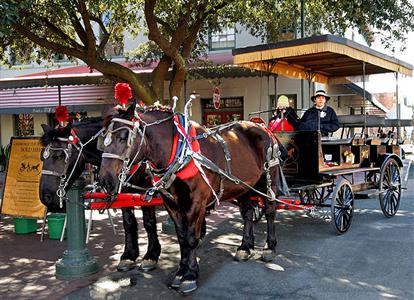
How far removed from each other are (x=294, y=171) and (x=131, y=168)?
3618mm

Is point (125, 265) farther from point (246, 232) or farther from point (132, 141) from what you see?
point (132, 141)

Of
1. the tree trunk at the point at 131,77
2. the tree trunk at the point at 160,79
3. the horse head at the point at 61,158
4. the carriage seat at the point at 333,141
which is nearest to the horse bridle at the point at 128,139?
the horse head at the point at 61,158

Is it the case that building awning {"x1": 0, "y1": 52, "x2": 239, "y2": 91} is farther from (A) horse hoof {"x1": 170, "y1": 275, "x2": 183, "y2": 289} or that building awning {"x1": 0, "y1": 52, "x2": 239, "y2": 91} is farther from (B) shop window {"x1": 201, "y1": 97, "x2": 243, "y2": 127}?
(A) horse hoof {"x1": 170, "y1": 275, "x2": 183, "y2": 289}

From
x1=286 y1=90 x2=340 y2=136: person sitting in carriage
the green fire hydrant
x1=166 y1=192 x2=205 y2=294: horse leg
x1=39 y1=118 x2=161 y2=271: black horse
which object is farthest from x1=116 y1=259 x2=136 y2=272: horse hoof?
x1=286 y1=90 x2=340 y2=136: person sitting in carriage

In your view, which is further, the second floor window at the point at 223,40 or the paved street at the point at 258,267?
the second floor window at the point at 223,40

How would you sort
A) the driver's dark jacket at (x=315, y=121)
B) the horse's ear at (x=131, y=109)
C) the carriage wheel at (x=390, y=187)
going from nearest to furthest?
the horse's ear at (x=131, y=109) → the driver's dark jacket at (x=315, y=121) → the carriage wheel at (x=390, y=187)

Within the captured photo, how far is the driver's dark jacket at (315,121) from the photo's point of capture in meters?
7.65

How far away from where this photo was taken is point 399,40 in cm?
1258

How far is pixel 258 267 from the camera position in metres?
5.88

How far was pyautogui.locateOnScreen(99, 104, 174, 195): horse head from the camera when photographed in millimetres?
4168

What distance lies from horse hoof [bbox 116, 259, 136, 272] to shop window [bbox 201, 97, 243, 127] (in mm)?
12027

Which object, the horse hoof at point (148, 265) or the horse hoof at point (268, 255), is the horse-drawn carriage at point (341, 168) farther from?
the horse hoof at point (148, 265)

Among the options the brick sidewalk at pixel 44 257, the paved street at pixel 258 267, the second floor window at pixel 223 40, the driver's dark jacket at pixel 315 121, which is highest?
the second floor window at pixel 223 40

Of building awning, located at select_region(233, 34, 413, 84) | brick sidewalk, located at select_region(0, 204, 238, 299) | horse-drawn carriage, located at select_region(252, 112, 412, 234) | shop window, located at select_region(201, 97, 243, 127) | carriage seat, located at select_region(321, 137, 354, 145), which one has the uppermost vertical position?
building awning, located at select_region(233, 34, 413, 84)
